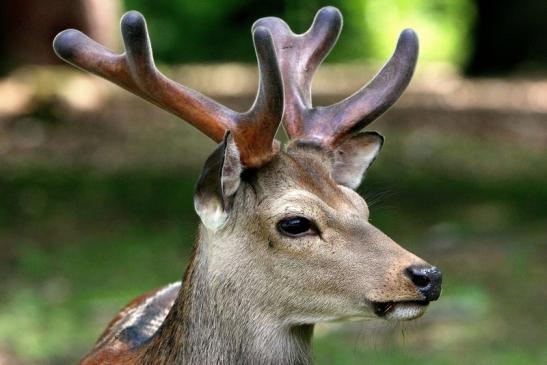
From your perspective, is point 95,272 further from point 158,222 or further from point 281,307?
point 281,307

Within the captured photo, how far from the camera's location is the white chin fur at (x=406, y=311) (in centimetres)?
425

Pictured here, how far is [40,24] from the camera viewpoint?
1565cm

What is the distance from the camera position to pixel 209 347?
14.9 ft

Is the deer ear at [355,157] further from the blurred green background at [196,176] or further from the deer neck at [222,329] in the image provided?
the deer neck at [222,329]


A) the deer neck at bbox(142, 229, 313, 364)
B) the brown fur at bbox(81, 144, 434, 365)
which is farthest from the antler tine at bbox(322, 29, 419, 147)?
the deer neck at bbox(142, 229, 313, 364)

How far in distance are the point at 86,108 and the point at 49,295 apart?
18.8 feet

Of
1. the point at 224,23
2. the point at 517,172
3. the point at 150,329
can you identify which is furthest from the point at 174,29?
the point at 150,329

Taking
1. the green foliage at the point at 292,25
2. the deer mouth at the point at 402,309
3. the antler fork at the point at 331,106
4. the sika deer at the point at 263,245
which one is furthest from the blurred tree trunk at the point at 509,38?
the deer mouth at the point at 402,309

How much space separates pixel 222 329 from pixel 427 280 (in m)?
0.80

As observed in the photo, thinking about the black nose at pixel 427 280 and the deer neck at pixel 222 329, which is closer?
the black nose at pixel 427 280

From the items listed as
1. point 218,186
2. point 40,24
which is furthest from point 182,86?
point 40,24

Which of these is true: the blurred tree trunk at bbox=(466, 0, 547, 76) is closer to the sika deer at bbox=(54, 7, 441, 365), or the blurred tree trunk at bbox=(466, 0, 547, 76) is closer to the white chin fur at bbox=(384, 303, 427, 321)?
the sika deer at bbox=(54, 7, 441, 365)

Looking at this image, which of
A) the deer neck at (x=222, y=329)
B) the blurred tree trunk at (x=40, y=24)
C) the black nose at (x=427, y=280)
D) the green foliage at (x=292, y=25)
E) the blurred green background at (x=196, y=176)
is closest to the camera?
the black nose at (x=427, y=280)

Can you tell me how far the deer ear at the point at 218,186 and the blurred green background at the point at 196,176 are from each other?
89 cm
